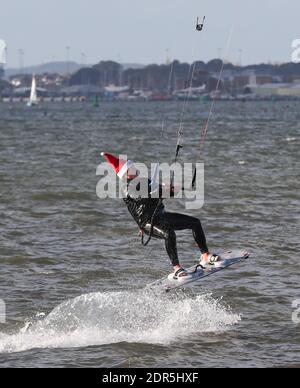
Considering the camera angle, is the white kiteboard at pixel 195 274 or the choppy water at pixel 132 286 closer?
the choppy water at pixel 132 286

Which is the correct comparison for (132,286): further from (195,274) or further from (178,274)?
(195,274)

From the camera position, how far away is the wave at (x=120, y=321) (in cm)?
1310

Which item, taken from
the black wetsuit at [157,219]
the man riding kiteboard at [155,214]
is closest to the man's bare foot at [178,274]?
the man riding kiteboard at [155,214]

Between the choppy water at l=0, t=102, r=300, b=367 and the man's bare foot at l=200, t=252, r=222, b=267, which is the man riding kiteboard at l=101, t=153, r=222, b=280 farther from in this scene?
the choppy water at l=0, t=102, r=300, b=367

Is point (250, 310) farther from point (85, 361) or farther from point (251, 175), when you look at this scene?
point (251, 175)

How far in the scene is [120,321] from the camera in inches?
547

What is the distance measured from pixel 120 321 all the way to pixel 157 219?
164 centimetres

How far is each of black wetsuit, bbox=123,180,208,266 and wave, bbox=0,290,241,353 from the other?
31.2 inches

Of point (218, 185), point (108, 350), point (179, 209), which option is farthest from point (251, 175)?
point (108, 350)

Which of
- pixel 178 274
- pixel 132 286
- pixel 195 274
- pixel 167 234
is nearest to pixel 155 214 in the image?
pixel 167 234

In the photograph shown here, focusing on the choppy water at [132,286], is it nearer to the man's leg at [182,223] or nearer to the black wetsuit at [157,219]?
the black wetsuit at [157,219]

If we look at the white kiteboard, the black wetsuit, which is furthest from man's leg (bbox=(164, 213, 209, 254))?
the white kiteboard

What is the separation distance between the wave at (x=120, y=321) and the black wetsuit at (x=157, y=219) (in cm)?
79

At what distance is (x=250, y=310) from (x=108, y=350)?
2.92 meters
